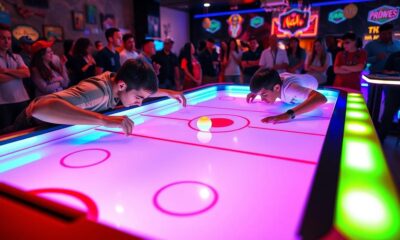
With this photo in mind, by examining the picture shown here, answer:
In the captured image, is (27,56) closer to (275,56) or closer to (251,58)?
(251,58)

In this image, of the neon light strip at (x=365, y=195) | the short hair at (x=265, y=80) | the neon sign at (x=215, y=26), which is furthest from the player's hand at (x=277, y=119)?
the neon sign at (x=215, y=26)

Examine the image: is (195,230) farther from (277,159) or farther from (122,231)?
(277,159)

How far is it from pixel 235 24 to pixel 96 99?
8793mm

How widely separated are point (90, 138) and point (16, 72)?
1.94 metres

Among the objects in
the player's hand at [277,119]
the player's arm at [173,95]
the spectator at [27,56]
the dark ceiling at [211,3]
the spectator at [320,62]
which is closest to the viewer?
the player's hand at [277,119]

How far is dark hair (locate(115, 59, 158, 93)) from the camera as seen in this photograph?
4.69ft

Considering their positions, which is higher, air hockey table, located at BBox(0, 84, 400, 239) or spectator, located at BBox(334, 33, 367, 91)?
spectator, located at BBox(334, 33, 367, 91)

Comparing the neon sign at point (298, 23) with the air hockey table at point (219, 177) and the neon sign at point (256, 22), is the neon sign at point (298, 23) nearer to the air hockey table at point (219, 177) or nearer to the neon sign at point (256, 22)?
the neon sign at point (256, 22)

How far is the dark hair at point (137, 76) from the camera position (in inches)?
56.2

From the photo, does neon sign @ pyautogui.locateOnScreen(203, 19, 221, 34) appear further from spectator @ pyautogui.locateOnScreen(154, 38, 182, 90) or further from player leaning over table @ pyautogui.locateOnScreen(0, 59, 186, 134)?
player leaning over table @ pyautogui.locateOnScreen(0, 59, 186, 134)

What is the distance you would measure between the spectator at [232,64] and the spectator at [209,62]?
7.9 inches

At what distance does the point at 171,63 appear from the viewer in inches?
172

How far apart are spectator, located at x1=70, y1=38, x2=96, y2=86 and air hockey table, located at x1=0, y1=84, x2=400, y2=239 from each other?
2.19m

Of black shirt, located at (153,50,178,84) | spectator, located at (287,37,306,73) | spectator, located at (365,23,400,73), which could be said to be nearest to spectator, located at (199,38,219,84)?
black shirt, located at (153,50,178,84)
